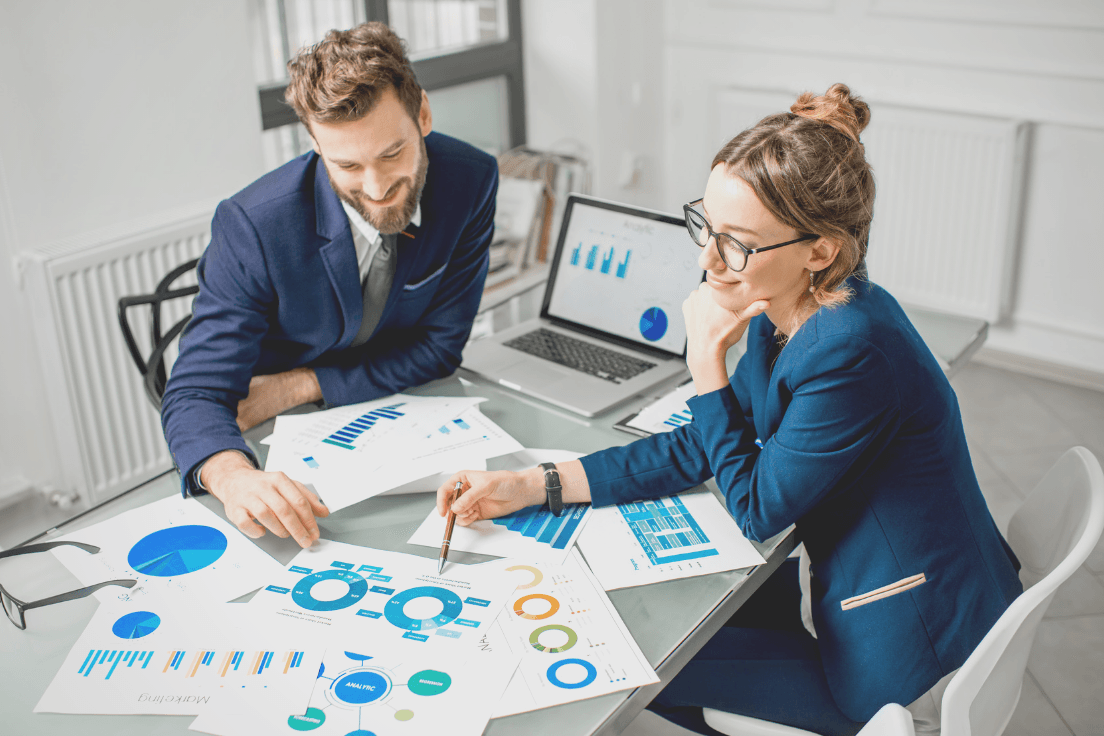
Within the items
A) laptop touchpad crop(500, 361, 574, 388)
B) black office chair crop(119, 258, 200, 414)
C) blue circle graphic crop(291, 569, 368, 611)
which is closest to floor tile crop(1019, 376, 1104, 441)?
laptop touchpad crop(500, 361, 574, 388)

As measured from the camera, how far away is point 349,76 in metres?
1.55

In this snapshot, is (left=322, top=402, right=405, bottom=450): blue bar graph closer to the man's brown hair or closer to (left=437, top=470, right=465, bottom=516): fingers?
(left=437, top=470, right=465, bottom=516): fingers

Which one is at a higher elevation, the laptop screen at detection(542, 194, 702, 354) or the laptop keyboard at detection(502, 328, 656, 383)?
the laptop screen at detection(542, 194, 702, 354)

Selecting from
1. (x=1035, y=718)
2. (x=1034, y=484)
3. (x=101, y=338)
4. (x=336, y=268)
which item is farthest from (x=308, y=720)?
(x=1034, y=484)

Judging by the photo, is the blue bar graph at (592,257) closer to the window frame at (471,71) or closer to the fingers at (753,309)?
the fingers at (753,309)

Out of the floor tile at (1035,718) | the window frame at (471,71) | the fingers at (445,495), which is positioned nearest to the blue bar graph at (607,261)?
the fingers at (445,495)

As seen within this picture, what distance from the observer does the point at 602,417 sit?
1720 mm

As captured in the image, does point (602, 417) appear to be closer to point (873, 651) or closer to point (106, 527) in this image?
point (873, 651)

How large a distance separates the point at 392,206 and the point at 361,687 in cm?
91

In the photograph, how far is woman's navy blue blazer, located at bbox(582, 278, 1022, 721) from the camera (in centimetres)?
122

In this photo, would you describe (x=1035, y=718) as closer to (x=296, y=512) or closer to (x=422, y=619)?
(x=422, y=619)

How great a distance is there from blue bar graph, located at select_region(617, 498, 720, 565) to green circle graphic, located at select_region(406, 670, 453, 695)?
352 millimetres

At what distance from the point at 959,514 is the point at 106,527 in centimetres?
124

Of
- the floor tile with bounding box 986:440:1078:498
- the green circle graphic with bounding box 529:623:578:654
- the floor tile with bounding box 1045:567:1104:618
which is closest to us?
the green circle graphic with bounding box 529:623:578:654
